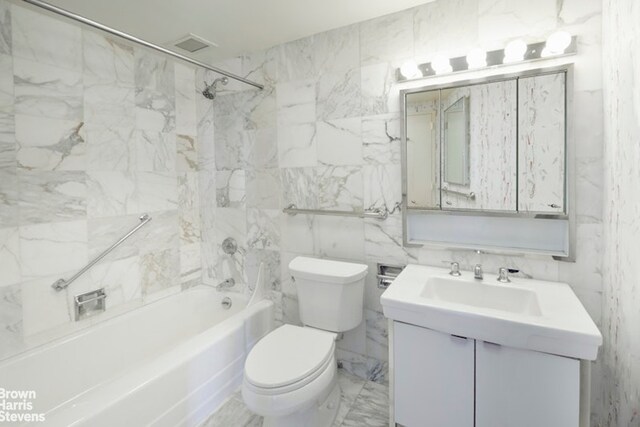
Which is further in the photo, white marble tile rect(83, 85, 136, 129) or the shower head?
the shower head

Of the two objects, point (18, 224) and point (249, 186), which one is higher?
point (249, 186)

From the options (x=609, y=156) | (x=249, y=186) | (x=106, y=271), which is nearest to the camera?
(x=609, y=156)

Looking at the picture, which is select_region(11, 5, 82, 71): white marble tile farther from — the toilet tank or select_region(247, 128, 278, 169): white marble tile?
the toilet tank

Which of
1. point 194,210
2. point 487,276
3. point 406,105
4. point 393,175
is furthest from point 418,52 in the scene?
point 194,210

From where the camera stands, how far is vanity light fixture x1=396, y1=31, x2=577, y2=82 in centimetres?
141

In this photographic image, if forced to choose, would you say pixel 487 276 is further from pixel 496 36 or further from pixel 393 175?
pixel 496 36

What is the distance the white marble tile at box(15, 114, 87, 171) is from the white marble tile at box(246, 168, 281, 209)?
3.38 ft

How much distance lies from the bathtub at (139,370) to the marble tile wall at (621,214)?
186 centimetres

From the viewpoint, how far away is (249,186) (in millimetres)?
2391

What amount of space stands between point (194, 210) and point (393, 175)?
5.50 ft

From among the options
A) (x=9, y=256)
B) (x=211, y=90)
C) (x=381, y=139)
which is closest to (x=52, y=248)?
(x=9, y=256)

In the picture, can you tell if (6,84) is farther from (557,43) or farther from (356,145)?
(557,43)

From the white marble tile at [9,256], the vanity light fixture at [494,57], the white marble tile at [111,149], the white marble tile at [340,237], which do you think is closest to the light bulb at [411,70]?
the vanity light fixture at [494,57]

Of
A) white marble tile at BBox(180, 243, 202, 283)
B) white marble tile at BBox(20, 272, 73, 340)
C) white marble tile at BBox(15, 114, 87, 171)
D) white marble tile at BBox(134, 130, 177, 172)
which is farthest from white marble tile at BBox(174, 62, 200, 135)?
white marble tile at BBox(20, 272, 73, 340)
